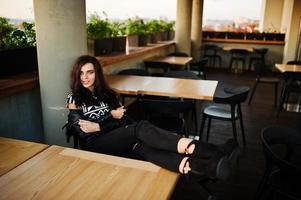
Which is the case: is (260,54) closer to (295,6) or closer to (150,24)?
(295,6)

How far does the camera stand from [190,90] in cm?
300

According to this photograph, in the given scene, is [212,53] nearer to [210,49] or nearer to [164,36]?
[210,49]

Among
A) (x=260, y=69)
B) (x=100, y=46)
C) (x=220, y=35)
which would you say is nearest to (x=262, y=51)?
(x=220, y=35)

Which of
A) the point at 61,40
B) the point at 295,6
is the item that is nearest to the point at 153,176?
the point at 61,40

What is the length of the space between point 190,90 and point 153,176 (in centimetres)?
175

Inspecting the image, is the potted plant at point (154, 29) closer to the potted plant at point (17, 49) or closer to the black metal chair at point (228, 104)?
the black metal chair at point (228, 104)

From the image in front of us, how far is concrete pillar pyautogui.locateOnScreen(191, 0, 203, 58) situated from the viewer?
916 cm

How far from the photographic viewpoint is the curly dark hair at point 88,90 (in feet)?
7.44

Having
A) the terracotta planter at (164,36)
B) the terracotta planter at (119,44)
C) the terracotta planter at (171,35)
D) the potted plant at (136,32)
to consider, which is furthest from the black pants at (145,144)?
the terracotta planter at (171,35)

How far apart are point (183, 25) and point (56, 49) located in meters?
5.76

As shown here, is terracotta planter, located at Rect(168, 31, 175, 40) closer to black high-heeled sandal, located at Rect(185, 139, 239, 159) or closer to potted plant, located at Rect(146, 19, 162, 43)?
potted plant, located at Rect(146, 19, 162, 43)

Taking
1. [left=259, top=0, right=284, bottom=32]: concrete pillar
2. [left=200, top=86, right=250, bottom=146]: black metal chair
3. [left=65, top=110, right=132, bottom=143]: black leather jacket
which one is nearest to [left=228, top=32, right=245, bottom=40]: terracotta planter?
[left=259, top=0, right=284, bottom=32]: concrete pillar

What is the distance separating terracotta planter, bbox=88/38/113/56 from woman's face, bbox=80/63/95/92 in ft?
4.49

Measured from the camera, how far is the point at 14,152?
1593mm
